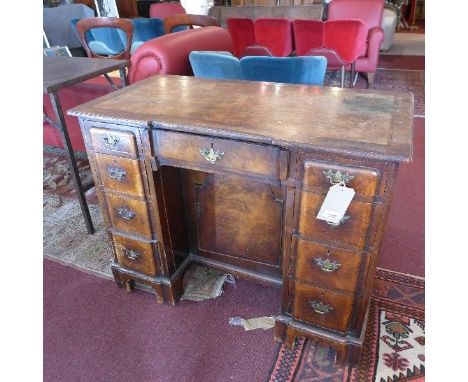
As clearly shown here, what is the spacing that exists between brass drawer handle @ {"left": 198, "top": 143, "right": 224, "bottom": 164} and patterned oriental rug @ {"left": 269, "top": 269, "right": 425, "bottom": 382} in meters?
0.80

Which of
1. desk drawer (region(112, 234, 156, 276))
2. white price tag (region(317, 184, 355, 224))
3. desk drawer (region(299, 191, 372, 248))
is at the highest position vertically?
white price tag (region(317, 184, 355, 224))

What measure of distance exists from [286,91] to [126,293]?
3.77 feet

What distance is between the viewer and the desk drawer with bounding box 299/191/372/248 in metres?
0.98

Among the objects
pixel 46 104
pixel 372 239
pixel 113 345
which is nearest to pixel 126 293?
pixel 113 345

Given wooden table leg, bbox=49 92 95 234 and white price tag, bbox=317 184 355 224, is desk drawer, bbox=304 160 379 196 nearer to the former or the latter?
white price tag, bbox=317 184 355 224

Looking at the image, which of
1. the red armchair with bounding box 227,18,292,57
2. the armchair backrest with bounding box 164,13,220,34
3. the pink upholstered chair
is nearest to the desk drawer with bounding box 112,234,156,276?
the armchair backrest with bounding box 164,13,220,34

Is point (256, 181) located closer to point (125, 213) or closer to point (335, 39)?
point (125, 213)

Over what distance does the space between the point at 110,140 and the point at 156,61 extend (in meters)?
0.81

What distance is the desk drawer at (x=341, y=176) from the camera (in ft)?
3.02

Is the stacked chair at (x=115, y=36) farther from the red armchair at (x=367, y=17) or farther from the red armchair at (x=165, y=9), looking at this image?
the red armchair at (x=367, y=17)

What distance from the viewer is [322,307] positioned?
122 centimetres

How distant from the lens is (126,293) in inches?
64.5

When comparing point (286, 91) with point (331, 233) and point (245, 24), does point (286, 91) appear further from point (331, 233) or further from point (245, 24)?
point (245, 24)

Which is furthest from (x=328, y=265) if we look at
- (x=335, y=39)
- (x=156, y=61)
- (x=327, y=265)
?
(x=335, y=39)
